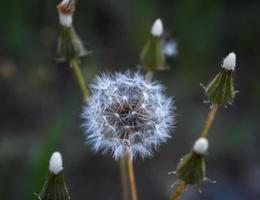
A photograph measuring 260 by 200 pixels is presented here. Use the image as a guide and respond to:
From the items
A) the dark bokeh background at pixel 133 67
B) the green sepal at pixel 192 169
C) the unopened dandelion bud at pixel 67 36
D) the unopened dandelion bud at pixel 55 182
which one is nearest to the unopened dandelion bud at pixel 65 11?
the unopened dandelion bud at pixel 67 36

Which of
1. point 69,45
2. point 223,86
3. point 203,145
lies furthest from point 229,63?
point 69,45

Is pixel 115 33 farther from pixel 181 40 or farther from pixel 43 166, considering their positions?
pixel 43 166

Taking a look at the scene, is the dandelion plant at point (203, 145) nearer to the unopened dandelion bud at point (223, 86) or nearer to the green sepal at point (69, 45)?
the unopened dandelion bud at point (223, 86)

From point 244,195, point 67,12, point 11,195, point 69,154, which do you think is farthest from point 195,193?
point 67,12

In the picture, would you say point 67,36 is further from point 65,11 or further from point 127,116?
point 127,116

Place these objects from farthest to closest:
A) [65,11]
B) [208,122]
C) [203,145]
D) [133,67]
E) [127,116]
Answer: [133,67] < [65,11] < [127,116] < [208,122] < [203,145]

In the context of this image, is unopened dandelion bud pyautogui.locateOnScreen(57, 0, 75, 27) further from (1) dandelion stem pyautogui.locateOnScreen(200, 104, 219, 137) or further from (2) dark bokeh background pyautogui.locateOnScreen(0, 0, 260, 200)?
(2) dark bokeh background pyautogui.locateOnScreen(0, 0, 260, 200)
